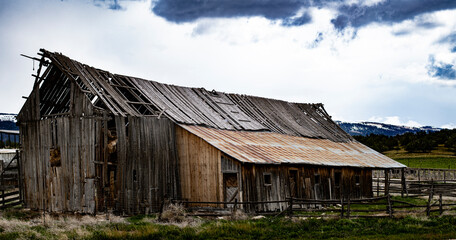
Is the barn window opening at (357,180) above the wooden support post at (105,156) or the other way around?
the other way around

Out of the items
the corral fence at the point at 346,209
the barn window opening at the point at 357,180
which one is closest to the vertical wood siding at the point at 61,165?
the corral fence at the point at 346,209

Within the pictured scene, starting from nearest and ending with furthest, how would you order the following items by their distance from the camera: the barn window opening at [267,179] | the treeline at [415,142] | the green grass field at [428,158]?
the barn window opening at [267,179]
the green grass field at [428,158]
the treeline at [415,142]

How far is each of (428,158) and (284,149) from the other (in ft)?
157

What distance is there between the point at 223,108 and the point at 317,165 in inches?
326

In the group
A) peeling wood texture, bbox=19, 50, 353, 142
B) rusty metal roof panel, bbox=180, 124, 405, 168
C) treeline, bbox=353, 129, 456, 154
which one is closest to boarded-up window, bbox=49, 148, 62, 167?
peeling wood texture, bbox=19, 50, 353, 142

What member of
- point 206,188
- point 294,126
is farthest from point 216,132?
point 294,126

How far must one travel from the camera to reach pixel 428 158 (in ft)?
246

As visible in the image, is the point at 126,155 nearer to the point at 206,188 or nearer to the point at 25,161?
the point at 206,188

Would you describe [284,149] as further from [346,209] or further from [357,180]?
[357,180]

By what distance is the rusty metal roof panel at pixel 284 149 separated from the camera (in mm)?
29016

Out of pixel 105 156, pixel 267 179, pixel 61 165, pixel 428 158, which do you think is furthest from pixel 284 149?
pixel 428 158

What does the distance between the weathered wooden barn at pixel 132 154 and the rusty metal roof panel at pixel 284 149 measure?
14 centimetres

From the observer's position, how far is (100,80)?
99.9ft

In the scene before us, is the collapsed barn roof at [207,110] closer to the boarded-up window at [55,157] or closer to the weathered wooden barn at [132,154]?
the weathered wooden barn at [132,154]
